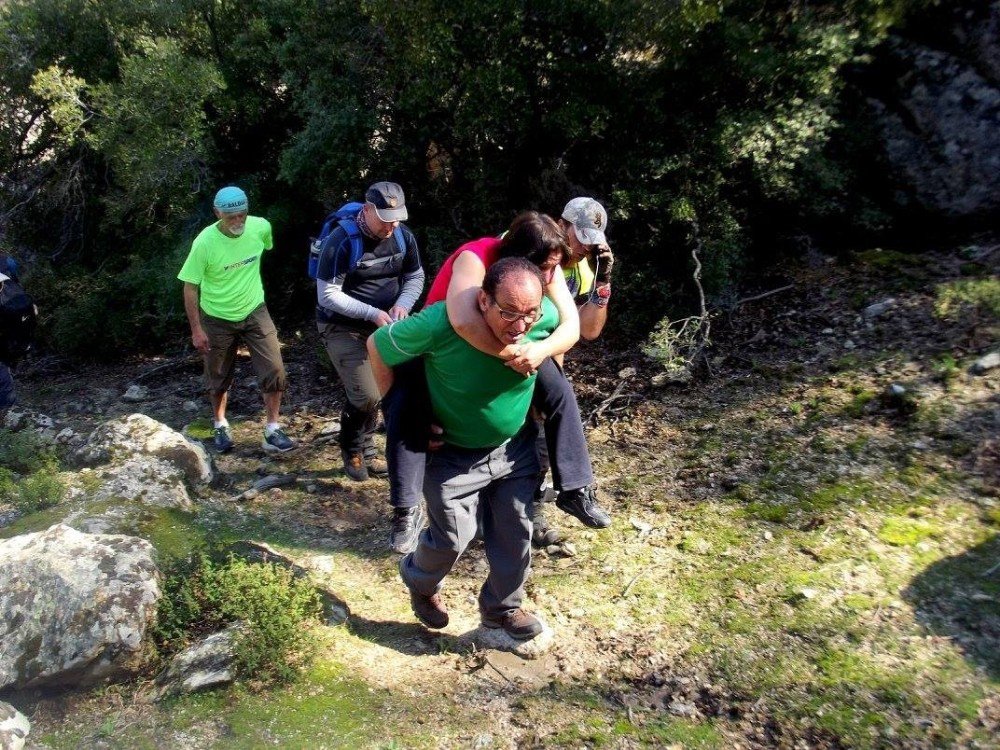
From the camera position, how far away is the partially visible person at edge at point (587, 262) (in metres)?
4.36

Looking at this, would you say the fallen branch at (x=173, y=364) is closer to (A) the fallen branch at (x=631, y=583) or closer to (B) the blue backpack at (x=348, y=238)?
(B) the blue backpack at (x=348, y=238)

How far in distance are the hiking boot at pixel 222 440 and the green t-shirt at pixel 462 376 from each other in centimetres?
389

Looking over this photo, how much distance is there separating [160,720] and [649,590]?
249 cm

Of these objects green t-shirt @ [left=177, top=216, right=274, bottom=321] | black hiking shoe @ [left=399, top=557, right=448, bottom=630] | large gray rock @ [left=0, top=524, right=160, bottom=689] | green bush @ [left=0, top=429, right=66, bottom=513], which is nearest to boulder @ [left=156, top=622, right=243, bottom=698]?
large gray rock @ [left=0, top=524, right=160, bottom=689]

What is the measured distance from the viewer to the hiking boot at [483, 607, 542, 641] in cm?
407

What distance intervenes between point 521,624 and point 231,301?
3607mm

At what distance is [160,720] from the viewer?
370 cm

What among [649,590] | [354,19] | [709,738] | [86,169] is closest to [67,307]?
[86,169]

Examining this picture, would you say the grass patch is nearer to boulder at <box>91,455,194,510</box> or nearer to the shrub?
the shrub

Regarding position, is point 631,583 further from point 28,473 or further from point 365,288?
point 28,473

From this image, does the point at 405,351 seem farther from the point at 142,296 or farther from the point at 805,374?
the point at 142,296

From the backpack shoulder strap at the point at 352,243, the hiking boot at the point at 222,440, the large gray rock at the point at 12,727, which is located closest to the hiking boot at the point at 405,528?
the large gray rock at the point at 12,727

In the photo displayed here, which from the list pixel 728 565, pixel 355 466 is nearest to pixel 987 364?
pixel 728 565

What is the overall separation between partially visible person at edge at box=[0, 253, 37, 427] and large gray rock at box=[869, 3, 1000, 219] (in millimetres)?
7662
